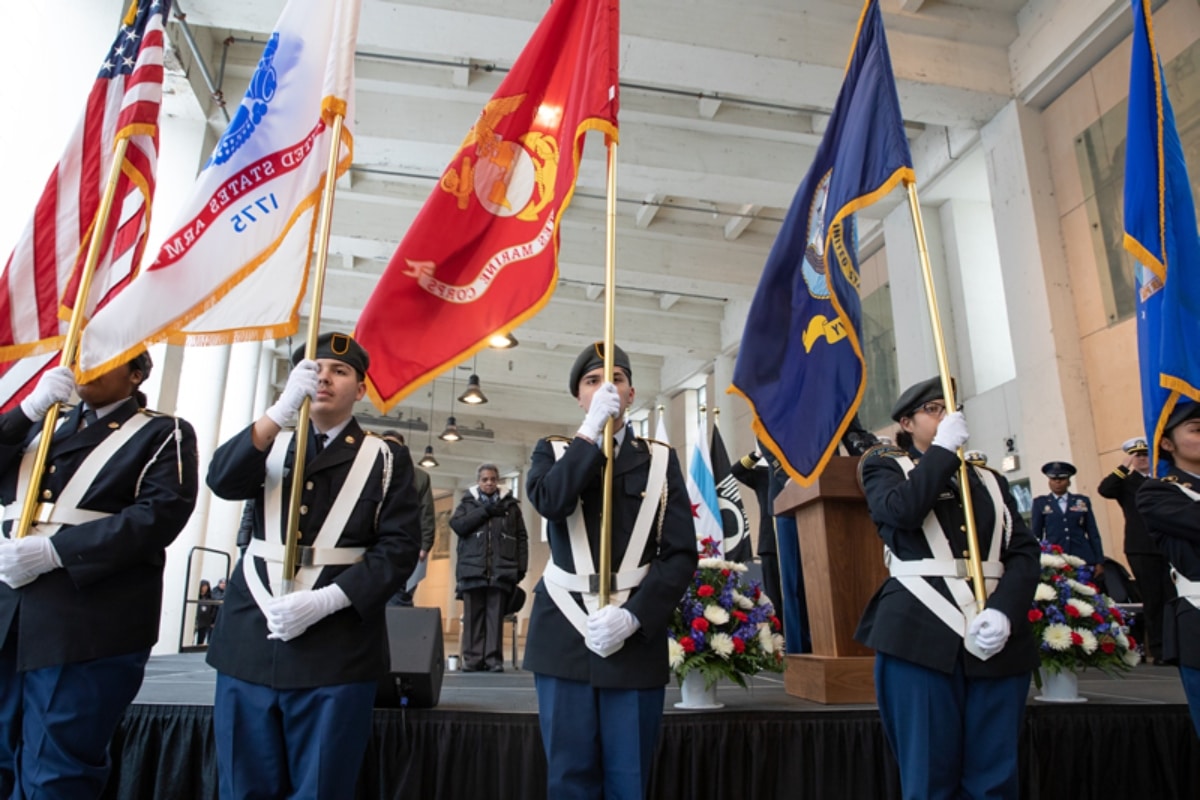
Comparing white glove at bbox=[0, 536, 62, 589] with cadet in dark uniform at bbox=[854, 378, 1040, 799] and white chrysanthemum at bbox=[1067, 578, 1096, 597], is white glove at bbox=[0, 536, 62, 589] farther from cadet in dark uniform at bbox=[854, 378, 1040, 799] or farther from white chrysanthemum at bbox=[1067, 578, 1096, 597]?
white chrysanthemum at bbox=[1067, 578, 1096, 597]

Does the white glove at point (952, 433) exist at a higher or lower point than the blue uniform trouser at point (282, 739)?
higher

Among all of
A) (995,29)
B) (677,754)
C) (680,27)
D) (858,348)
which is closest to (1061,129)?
(995,29)

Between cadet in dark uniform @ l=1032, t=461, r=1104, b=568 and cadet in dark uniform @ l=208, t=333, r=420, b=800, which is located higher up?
cadet in dark uniform @ l=1032, t=461, r=1104, b=568

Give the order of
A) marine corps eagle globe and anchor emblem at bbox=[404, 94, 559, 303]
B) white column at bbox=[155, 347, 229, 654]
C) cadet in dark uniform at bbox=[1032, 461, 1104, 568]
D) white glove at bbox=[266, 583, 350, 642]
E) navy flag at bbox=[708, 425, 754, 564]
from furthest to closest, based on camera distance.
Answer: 1. white column at bbox=[155, 347, 229, 654]
2. navy flag at bbox=[708, 425, 754, 564]
3. cadet in dark uniform at bbox=[1032, 461, 1104, 568]
4. marine corps eagle globe and anchor emblem at bbox=[404, 94, 559, 303]
5. white glove at bbox=[266, 583, 350, 642]

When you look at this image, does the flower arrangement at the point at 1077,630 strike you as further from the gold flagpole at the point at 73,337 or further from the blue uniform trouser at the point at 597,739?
the gold flagpole at the point at 73,337

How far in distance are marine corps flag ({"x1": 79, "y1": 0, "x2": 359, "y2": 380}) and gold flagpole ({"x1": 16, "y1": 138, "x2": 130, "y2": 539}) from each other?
0.13 metres

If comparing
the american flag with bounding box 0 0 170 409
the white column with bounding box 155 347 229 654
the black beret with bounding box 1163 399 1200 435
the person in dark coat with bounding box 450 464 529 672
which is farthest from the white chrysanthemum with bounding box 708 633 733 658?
the white column with bounding box 155 347 229 654

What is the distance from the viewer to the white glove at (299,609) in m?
1.86

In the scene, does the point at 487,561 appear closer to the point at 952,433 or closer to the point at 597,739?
the point at 597,739

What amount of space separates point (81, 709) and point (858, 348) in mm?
2465

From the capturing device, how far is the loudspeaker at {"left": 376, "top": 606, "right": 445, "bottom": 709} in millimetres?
3115

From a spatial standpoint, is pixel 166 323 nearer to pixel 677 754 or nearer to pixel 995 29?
pixel 677 754

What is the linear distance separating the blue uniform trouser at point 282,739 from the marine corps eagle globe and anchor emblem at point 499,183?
128 centimetres

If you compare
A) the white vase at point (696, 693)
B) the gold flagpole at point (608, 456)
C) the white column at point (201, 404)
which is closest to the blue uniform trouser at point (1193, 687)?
the white vase at point (696, 693)
